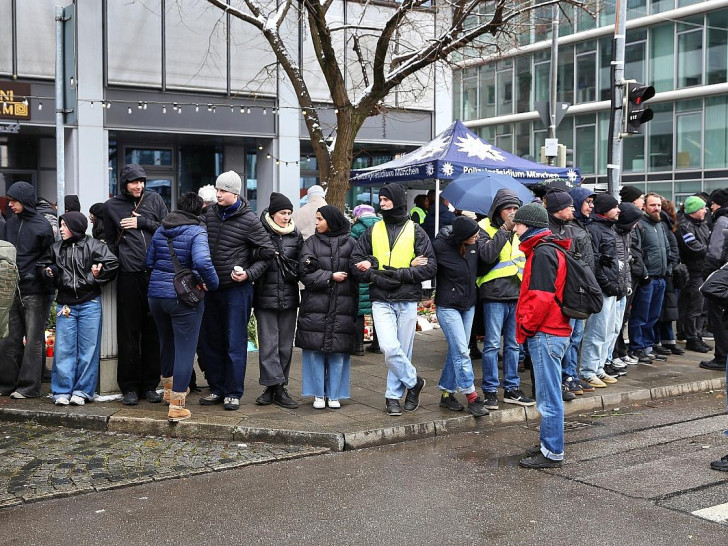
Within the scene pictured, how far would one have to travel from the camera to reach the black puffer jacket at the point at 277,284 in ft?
24.9

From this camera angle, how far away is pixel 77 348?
25.5 feet

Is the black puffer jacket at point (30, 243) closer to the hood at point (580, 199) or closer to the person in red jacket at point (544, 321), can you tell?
the person in red jacket at point (544, 321)

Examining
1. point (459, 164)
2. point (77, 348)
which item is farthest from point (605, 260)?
point (77, 348)

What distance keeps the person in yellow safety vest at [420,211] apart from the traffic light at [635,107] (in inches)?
136

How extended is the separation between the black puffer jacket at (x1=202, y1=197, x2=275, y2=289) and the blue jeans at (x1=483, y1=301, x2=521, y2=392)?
85.3 inches

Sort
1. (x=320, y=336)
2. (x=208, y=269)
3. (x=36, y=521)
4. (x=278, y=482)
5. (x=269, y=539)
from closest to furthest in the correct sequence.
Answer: (x=269, y=539) < (x=36, y=521) < (x=278, y=482) < (x=208, y=269) < (x=320, y=336)

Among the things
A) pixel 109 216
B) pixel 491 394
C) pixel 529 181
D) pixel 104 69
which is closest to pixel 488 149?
pixel 529 181

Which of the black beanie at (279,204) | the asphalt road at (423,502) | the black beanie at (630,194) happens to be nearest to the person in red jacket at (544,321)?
the asphalt road at (423,502)

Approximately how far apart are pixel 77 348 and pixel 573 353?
16.0ft

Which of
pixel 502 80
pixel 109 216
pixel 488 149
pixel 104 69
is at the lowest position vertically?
pixel 109 216

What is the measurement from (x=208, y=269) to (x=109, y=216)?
1.39m

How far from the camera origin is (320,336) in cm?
746

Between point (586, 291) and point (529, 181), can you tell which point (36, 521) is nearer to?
point (586, 291)

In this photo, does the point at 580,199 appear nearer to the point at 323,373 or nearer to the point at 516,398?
the point at 516,398
